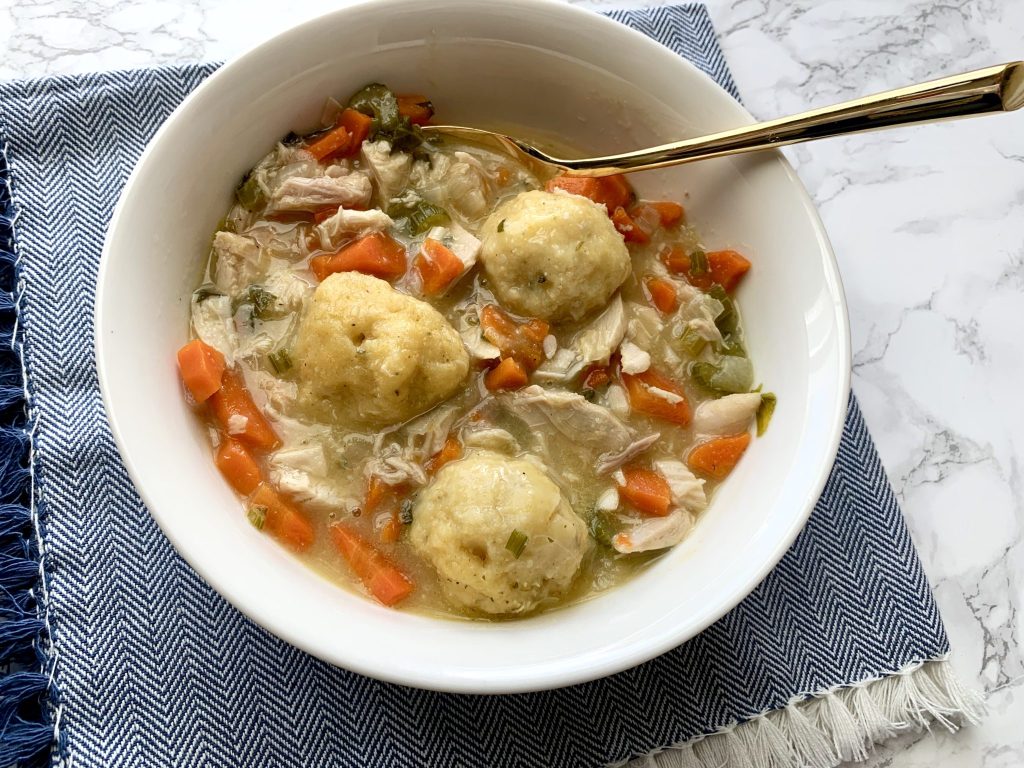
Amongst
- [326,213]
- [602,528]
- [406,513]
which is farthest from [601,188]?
[406,513]

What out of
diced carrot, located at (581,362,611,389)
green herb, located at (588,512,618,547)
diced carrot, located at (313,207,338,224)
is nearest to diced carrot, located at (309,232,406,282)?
diced carrot, located at (313,207,338,224)

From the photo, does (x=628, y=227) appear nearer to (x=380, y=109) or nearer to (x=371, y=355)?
(x=380, y=109)

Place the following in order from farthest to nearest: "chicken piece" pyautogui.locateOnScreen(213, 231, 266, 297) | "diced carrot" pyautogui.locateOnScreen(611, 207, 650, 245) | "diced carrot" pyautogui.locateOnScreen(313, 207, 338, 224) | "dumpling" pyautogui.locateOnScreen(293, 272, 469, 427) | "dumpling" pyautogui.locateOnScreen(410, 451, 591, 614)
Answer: "diced carrot" pyautogui.locateOnScreen(611, 207, 650, 245) < "diced carrot" pyautogui.locateOnScreen(313, 207, 338, 224) < "chicken piece" pyautogui.locateOnScreen(213, 231, 266, 297) < "dumpling" pyautogui.locateOnScreen(293, 272, 469, 427) < "dumpling" pyautogui.locateOnScreen(410, 451, 591, 614)

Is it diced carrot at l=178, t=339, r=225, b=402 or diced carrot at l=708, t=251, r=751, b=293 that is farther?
diced carrot at l=708, t=251, r=751, b=293

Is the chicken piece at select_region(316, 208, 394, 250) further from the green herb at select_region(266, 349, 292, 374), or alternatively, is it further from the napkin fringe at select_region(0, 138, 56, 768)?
the napkin fringe at select_region(0, 138, 56, 768)

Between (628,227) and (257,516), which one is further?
(628,227)

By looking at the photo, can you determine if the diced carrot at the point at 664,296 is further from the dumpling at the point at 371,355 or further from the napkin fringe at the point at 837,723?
the napkin fringe at the point at 837,723

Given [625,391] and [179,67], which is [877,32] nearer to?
[625,391]
